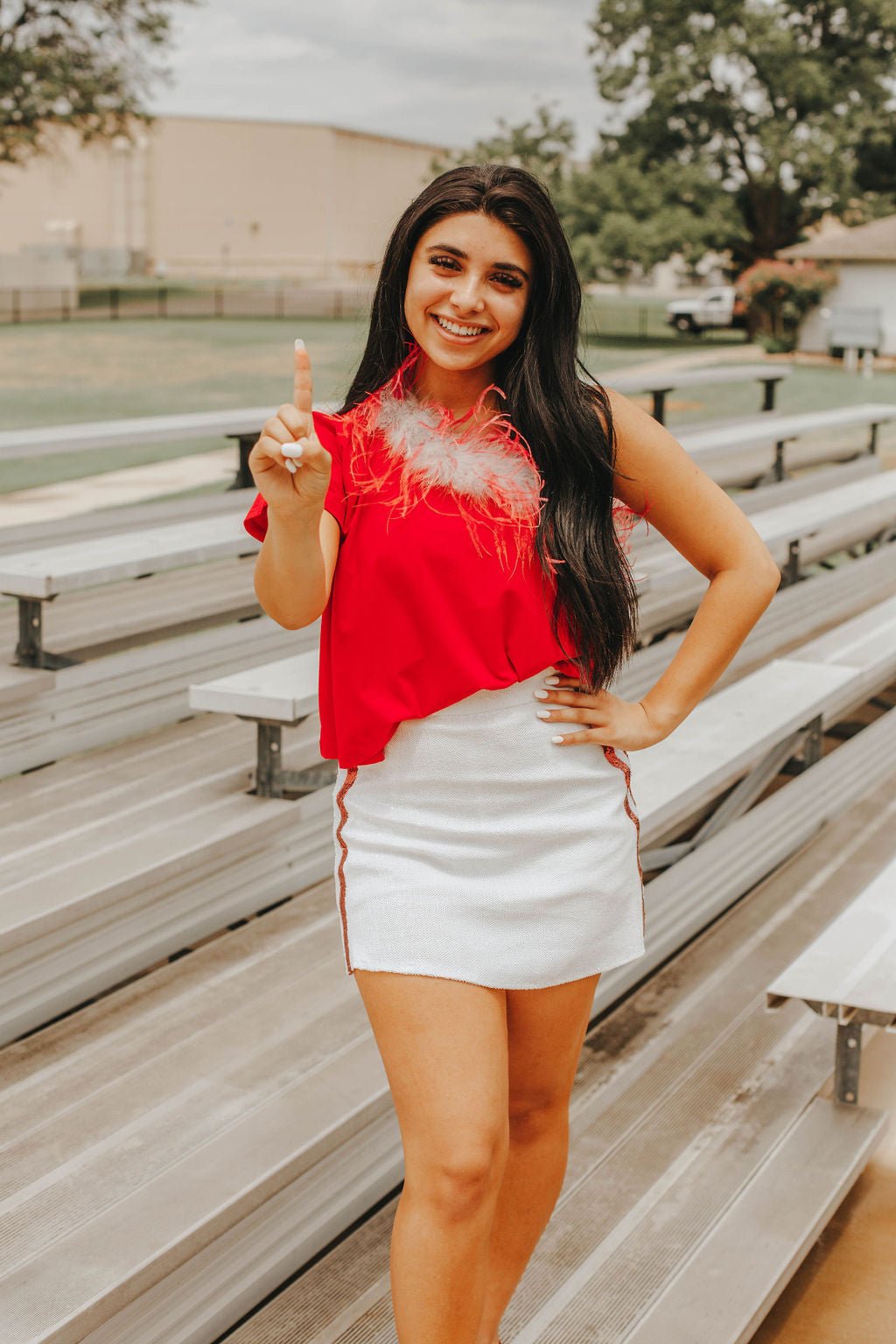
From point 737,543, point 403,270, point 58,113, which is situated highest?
point 58,113

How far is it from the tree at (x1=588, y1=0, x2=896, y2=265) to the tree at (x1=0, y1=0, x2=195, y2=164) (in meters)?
10.1

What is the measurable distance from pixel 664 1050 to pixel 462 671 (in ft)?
5.38

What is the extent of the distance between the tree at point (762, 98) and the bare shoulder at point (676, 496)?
3252cm

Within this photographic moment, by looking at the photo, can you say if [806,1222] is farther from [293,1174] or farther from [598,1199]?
[293,1174]

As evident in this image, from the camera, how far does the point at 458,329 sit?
5.49 feet

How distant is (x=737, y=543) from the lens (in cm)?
187

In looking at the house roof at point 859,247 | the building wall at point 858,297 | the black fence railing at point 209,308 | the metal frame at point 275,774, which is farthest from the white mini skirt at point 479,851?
the black fence railing at point 209,308

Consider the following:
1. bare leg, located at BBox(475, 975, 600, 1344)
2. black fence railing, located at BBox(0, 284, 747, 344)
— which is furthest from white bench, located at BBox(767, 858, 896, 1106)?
black fence railing, located at BBox(0, 284, 747, 344)

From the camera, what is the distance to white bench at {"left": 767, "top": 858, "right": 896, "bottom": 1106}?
8.25ft

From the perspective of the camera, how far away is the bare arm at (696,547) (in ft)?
5.89

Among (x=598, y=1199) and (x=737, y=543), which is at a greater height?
(x=737, y=543)

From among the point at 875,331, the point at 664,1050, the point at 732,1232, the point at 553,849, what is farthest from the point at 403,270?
the point at 875,331

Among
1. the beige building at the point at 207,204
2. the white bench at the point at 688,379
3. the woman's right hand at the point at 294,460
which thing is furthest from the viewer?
the beige building at the point at 207,204

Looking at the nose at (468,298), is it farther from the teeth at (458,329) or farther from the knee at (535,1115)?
the knee at (535,1115)
